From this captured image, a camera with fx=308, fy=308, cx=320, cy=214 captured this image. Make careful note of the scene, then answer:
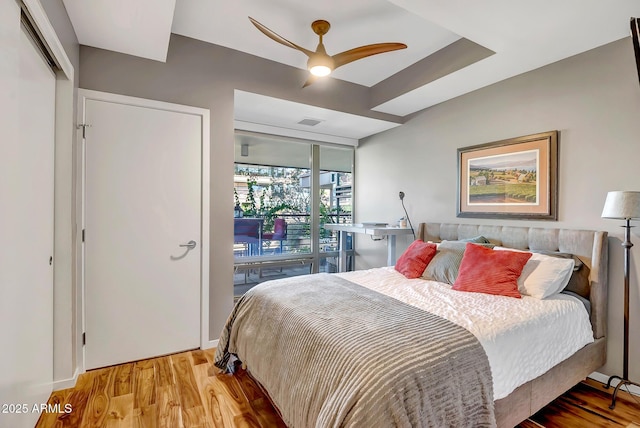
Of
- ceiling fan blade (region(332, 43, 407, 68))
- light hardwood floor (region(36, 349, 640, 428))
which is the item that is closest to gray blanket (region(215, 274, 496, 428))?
light hardwood floor (region(36, 349, 640, 428))

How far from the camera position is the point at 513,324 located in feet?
5.54

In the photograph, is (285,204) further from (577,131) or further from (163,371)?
(577,131)

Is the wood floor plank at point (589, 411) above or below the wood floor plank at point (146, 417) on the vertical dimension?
above

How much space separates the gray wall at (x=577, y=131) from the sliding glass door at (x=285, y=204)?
1.59 meters

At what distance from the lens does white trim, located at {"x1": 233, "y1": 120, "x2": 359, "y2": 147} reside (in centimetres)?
392

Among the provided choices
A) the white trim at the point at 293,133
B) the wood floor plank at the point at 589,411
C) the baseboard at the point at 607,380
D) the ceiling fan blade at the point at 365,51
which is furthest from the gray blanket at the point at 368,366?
the white trim at the point at 293,133

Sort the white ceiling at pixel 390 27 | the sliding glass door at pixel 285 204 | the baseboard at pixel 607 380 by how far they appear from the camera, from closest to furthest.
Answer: the white ceiling at pixel 390 27
the baseboard at pixel 607 380
the sliding glass door at pixel 285 204

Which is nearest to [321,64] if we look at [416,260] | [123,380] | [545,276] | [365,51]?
[365,51]

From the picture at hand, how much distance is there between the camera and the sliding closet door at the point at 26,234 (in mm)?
1244

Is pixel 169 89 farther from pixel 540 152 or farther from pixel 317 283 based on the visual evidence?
pixel 540 152

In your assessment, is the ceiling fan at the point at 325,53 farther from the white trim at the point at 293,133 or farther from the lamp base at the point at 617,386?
the lamp base at the point at 617,386

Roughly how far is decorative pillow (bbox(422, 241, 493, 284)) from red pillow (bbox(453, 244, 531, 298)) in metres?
0.12

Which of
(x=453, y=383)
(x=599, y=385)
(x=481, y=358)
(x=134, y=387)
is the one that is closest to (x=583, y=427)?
(x=599, y=385)

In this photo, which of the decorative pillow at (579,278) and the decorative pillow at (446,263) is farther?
the decorative pillow at (446,263)
